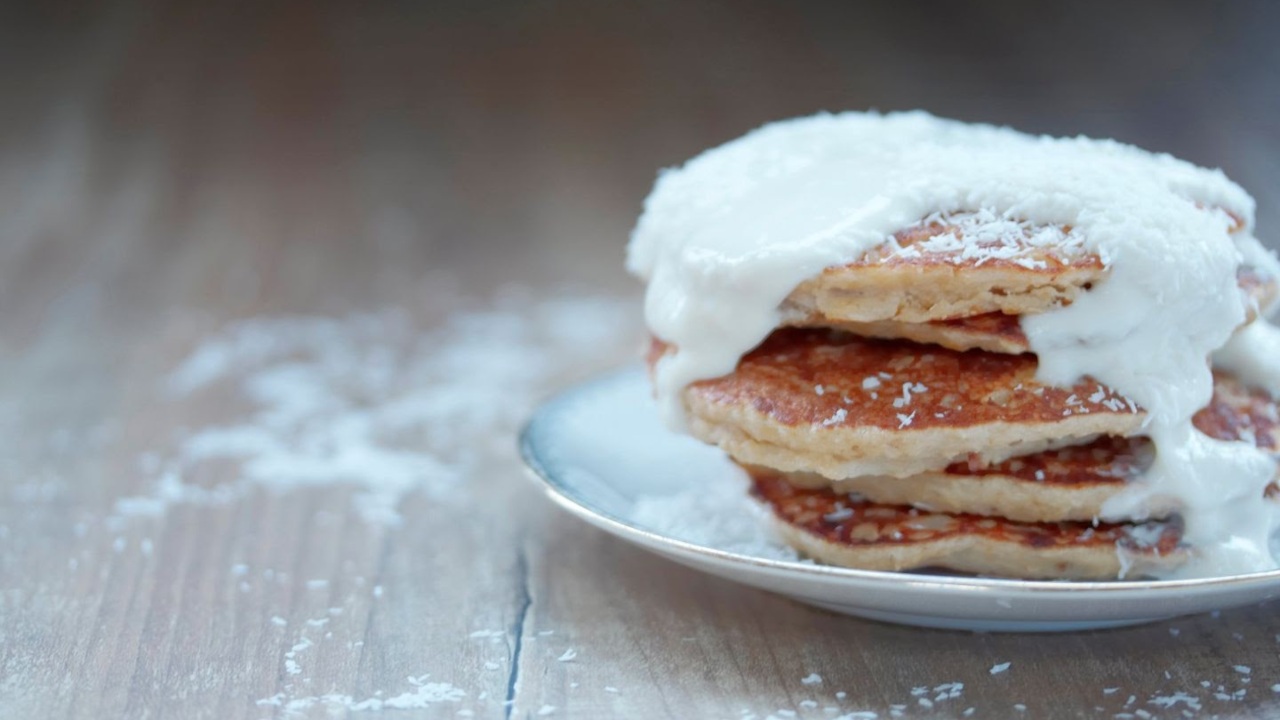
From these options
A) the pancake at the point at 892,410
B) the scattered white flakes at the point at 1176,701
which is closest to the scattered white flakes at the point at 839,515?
the pancake at the point at 892,410

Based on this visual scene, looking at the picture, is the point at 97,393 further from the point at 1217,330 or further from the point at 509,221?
the point at 1217,330

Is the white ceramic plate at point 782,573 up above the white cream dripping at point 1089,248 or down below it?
below

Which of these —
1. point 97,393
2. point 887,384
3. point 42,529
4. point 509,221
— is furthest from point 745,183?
point 509,221

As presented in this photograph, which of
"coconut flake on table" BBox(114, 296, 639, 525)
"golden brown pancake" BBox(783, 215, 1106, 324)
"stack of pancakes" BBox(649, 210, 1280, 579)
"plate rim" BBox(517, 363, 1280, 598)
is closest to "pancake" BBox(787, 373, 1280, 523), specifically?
"stack of pancakes" BBox(649, 210, 1280, 579)

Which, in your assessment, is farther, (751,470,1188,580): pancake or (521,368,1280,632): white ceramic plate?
(751,470,1188,580): pancake

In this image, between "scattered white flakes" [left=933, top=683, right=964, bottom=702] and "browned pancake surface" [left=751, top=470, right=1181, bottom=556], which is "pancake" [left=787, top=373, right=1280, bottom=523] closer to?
"browned pancake surface" [left=751, top=470, right=1181, bottom=556]

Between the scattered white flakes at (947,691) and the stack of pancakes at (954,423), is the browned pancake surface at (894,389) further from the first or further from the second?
the scattered white flakes at (947,691)
